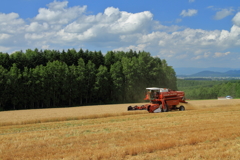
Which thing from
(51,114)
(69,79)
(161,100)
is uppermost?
(69,79)

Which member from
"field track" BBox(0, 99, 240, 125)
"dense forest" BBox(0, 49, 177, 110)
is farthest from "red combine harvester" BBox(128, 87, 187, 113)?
"dense forest" BBox(0, 49, 177, 110)

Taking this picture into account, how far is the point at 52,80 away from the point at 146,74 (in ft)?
82.9

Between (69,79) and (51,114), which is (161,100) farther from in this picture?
(69,79)

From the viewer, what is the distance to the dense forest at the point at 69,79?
46469 millimetres

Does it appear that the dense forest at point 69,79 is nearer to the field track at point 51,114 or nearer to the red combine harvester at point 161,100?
the field track at point 51,114

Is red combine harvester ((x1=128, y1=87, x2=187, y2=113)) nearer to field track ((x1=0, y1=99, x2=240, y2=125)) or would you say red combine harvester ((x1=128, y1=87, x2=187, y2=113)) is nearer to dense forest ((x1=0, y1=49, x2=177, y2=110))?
field track ((x1=0, y1=99, x2=240, y2=125))

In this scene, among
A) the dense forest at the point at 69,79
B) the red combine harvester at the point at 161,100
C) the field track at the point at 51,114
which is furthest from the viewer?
the dense forest at the point at 69,79

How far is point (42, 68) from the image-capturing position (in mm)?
49469

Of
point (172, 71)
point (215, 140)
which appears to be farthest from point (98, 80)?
point (215, 140)

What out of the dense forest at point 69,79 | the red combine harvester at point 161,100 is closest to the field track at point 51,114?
the red combine harvester at point 161,100

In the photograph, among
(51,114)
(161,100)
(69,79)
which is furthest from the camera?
(69,79)

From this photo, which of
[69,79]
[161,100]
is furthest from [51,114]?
[69,79]

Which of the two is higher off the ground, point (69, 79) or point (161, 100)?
point (69, 79)

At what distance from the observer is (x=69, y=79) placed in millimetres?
52688
